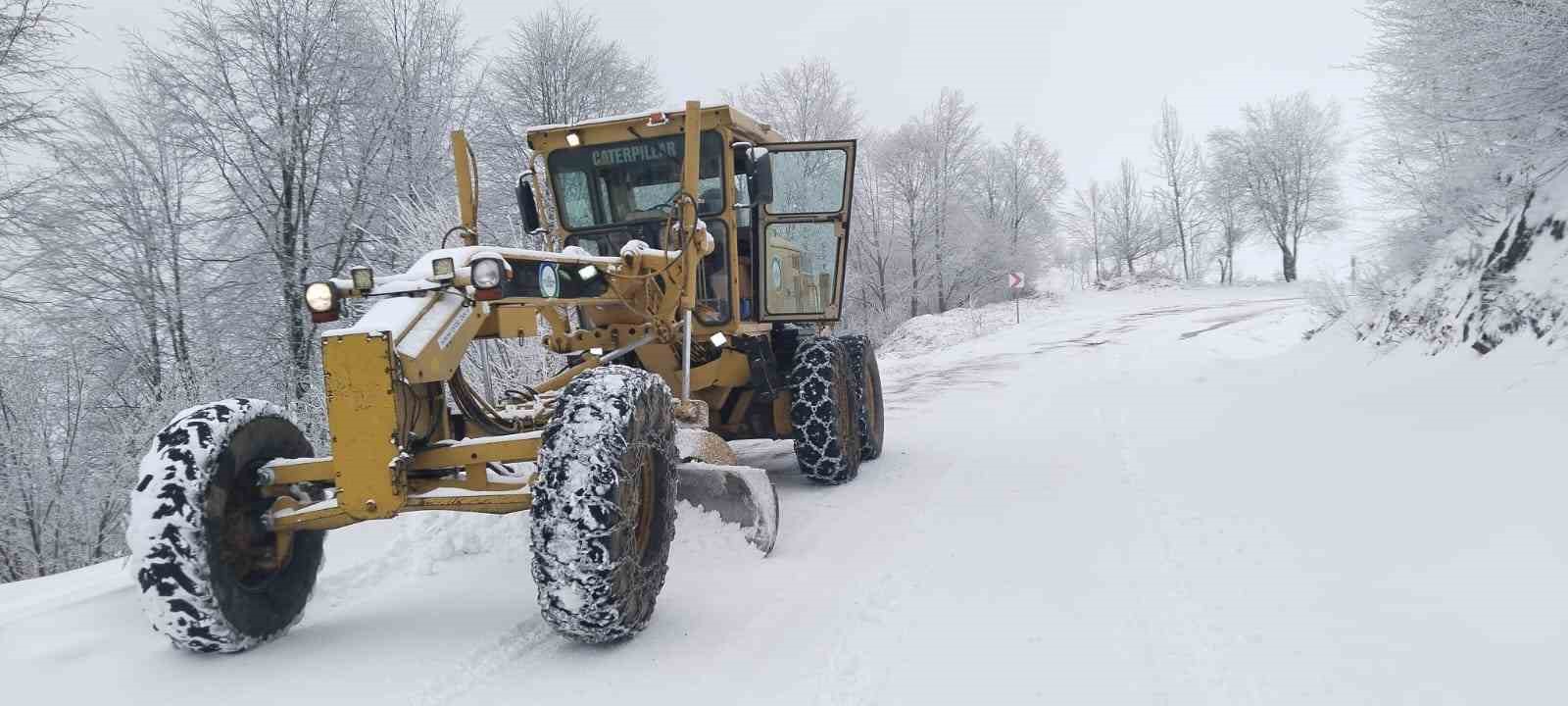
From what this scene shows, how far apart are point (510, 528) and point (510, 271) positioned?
1.81 meters

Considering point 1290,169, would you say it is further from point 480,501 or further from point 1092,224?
point 480,501

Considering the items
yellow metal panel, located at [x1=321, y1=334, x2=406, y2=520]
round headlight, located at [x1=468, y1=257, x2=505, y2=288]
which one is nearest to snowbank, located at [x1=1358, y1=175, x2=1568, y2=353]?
round headlight, located at [x1=468, y1=257, x2=505, y2=288]

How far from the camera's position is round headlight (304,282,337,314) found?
3.34 m

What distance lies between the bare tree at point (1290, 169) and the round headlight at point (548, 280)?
49.4 meters

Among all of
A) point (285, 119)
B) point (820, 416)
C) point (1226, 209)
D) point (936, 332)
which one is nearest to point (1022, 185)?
point (1226, 209)

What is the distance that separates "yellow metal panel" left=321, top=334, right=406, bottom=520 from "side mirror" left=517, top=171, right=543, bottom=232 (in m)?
3.38

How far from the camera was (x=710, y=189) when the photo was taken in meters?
5.99

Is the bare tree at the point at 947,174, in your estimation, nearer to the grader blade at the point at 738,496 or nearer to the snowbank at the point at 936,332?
the snowbank at the point at 936,332

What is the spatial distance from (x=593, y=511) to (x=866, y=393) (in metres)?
4.63

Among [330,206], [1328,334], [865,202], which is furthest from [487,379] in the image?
[865,202]

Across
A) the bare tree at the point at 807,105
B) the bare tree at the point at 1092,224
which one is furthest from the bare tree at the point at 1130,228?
the bare tree at the point at 807,105

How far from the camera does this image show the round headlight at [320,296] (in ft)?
11.0

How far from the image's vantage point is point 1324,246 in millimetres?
47125

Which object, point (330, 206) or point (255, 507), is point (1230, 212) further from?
point (255, 507)
